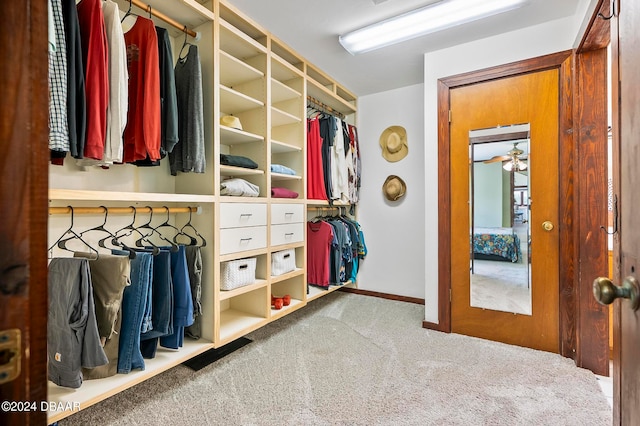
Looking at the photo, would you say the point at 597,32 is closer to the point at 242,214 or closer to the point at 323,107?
the point at 323,107

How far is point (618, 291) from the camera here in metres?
0.67

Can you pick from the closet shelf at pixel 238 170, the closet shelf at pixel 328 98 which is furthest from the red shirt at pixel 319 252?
the closet shelf at pixel 328 98

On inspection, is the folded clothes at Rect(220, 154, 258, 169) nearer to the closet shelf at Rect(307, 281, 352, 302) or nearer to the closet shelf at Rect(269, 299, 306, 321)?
the closet shelf at Rect(269, 299, 306, 321)

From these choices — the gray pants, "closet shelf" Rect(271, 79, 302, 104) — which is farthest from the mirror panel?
the gray pants

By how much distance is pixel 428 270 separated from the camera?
273 centimetres

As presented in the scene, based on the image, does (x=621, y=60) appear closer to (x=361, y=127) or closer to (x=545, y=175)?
(x=545, y=175)

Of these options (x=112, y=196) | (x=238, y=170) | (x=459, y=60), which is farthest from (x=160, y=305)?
(x=459, y=60)

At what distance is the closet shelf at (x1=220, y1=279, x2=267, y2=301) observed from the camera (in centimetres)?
200

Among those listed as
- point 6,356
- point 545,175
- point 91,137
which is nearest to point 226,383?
point 91,137

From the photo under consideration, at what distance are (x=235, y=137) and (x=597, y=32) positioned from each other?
2430 millimetres

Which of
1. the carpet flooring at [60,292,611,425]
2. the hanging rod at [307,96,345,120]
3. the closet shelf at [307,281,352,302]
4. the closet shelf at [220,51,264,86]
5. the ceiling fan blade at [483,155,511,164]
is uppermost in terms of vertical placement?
the hanging rod at [307,96,345,120]

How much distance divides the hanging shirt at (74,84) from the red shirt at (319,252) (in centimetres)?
207

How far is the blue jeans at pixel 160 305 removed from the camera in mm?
1644

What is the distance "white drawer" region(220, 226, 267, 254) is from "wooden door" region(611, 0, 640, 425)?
1833mm
